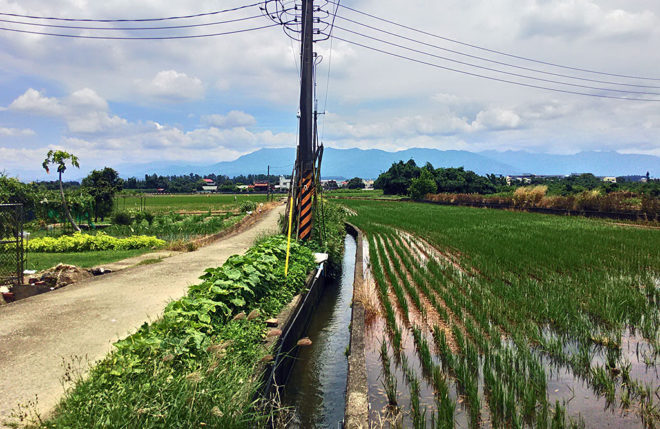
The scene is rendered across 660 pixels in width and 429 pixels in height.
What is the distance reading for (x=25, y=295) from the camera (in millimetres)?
7051

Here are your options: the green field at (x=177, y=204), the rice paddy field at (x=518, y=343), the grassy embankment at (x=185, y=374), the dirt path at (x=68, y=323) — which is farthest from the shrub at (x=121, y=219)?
the grassy embankment at (x=185, y=374)

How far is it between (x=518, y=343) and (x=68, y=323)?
575 cm

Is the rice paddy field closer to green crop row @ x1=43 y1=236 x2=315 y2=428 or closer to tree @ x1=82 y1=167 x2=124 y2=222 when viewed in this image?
green crop row @ x1=43 y1=236 x2=315 y2=428

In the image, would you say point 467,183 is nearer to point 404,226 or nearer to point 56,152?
point 404,226

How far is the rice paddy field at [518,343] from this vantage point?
379 cm

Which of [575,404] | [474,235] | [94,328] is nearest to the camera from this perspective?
[575,404]

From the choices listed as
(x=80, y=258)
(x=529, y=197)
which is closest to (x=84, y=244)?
(x=80, y=258)

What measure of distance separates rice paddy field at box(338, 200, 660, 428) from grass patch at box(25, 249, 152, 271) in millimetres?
7136

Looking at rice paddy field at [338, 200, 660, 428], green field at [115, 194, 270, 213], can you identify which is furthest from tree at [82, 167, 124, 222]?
rice paddy field at [338, 200, 660, 428]

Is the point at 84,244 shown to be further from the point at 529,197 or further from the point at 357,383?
the point at 529,197

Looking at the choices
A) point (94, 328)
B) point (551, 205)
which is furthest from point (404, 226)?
point (94, 328)

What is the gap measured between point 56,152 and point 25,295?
44.7 ft

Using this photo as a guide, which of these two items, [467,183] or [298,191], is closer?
[298,191]

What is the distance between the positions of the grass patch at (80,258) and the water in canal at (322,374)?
6.49 meters
